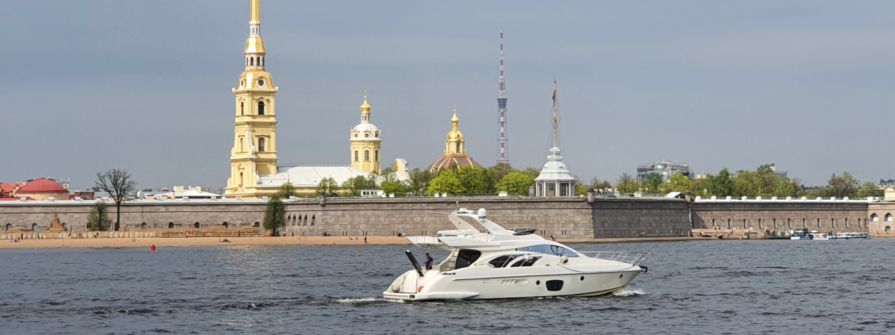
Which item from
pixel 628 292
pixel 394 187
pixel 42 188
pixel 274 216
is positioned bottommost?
pixel 628 292

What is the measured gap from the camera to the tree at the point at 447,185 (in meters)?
166

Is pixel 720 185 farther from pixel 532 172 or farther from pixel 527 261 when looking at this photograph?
pixel 527 261

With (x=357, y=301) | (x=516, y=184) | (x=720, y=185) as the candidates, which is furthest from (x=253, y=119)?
(x=357, y=301)

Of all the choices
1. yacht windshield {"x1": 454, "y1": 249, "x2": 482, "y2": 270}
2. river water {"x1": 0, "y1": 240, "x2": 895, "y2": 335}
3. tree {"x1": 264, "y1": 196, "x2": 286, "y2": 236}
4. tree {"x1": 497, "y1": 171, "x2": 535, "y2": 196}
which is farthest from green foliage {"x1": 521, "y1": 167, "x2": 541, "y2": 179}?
yacht windshield {"x1": 454, "y1": 249, "x2": 482, "y2": 270}

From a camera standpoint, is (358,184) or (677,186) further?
(677,186)

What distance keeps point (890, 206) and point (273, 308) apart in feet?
392

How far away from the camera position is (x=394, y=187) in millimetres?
175750

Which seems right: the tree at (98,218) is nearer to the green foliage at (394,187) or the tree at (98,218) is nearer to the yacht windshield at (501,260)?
the green foliage at (394,187)

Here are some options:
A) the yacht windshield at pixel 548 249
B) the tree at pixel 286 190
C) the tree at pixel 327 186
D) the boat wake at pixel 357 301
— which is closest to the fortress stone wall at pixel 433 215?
the tree at pixel 286 190

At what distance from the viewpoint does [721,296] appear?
62031 millimetres

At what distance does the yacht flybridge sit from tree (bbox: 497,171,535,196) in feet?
385

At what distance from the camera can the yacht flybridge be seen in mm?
54594

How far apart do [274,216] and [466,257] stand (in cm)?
9217

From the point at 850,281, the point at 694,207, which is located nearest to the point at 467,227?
the point at 850,281
